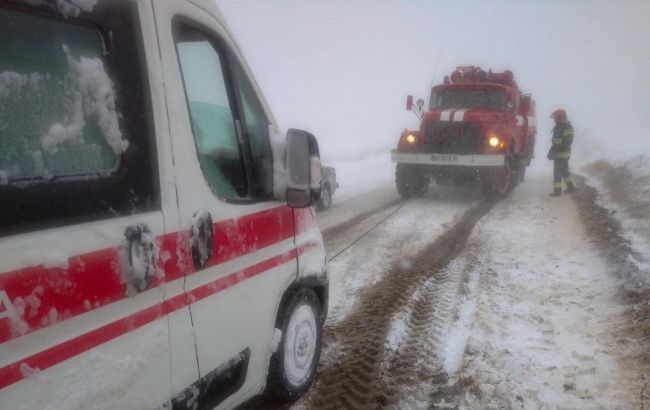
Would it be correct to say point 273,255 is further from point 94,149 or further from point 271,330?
point 94,149

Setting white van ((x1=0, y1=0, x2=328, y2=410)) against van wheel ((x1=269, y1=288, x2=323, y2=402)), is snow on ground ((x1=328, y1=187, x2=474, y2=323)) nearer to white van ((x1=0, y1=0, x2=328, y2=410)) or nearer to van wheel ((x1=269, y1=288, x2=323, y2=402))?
van wheel ((x1=269, y1=288, x2=323, y2=402))

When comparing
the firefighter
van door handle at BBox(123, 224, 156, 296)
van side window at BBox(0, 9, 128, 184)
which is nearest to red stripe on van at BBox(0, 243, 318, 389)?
van door handle at BBox(123, 224, 156, 296)

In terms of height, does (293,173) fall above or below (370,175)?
above

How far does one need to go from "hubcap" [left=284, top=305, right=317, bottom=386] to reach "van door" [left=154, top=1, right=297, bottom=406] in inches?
11.3

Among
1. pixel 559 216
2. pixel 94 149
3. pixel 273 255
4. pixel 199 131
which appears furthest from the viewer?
pixel 559 216

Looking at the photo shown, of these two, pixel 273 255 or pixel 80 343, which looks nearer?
pixel 80 343

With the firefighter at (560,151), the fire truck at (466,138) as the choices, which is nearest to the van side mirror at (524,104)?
the fire truck at (466,138)

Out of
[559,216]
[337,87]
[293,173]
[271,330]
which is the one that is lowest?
[559,216]

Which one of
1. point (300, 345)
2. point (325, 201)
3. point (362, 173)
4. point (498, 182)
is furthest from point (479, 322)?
point (362, 173)

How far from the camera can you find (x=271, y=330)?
261 cm

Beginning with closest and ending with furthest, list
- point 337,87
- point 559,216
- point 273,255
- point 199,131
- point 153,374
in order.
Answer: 1. point 153,374
2. point 199,131
3. point 273,255
4. point 559,216
5. point 337,87

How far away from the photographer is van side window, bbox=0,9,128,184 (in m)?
1.38

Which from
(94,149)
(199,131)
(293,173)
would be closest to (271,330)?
(293,173)

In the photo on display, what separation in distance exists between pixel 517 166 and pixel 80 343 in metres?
11.8
